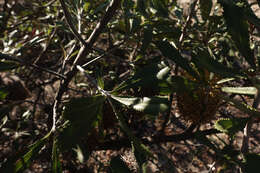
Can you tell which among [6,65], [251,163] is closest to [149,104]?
[251,163]

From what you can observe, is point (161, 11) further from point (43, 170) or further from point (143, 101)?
point (43, 170)

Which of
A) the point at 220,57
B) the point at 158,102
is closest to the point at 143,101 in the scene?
the point at 158,102

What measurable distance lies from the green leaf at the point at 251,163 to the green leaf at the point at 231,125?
6 cm

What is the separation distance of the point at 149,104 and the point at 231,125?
163mm

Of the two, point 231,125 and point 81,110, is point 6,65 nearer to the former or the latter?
point 81,110

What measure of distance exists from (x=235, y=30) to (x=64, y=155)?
2.94ft

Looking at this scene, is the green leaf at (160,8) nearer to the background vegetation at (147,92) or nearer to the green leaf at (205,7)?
the background vegetation at (147,92)

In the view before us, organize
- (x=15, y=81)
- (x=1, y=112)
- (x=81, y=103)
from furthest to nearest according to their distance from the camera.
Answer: (x=15, y=81), (x=1, y=112), (x=81, y=103)

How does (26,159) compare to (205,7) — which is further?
(205,7)

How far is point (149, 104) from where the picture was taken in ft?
1.27

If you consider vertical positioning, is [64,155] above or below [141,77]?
below

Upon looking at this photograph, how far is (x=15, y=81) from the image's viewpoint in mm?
989

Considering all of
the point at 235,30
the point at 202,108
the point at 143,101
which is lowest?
the point at 202,108

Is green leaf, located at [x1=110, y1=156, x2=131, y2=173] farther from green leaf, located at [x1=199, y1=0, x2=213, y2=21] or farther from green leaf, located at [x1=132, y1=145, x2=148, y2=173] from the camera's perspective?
green leaf, located at [x1=199, y1=0, x2=213, y2=21]
